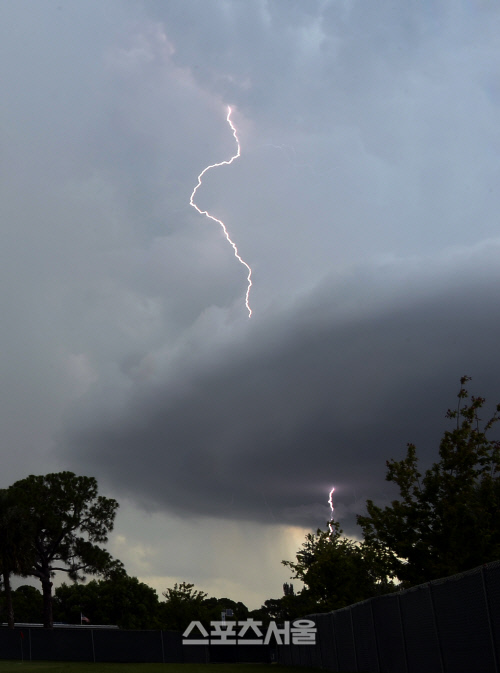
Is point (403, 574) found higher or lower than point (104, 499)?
lower

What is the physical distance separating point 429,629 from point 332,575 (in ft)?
112

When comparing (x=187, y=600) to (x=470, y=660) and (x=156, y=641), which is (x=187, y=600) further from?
(x=470, y=660)

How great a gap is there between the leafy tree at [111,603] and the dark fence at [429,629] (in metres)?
99.1

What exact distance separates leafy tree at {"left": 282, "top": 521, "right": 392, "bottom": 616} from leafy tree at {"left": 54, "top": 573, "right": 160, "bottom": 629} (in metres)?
71.5

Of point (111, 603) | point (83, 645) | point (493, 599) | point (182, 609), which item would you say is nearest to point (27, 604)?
point (111, 603)

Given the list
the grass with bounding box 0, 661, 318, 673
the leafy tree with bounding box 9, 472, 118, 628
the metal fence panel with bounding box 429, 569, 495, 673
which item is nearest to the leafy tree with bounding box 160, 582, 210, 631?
the leafy tree with bounding box 9, 472, 118, 628

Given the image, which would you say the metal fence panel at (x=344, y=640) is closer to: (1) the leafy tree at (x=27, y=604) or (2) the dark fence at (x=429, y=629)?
(2) the dark fence at (x=429, y=629)

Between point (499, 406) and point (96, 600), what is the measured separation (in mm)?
108825

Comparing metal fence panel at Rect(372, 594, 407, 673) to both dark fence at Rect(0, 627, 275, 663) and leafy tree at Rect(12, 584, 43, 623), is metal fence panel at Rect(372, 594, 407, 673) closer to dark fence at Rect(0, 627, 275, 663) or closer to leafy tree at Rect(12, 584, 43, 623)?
dark fence at Rect(0, 627, 275, 663)

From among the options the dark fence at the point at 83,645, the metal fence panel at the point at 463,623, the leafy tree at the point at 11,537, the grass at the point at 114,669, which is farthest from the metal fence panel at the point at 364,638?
the leafy tree at the point at 11,537

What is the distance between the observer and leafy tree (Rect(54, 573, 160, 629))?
118812mm

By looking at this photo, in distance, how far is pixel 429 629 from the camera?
600 inches

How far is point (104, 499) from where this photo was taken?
7825cm

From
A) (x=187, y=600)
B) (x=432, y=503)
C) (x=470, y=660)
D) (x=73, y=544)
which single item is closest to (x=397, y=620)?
(x=470, y=660)
